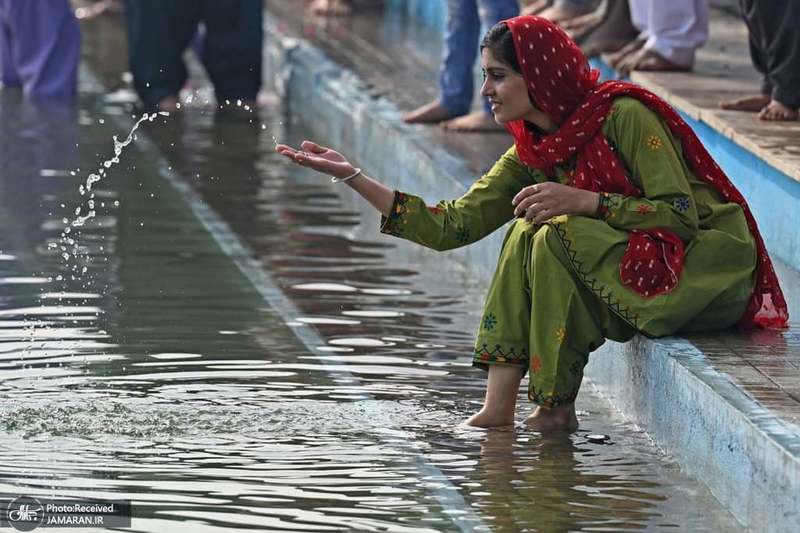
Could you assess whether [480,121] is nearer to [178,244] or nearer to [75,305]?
[178,244]

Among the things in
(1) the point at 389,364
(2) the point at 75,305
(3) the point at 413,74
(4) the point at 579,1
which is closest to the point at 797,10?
(1) the point at 389,364

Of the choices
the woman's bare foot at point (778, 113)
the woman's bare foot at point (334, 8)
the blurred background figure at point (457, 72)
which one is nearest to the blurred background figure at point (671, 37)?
the blurred background figure at point (457, 72)

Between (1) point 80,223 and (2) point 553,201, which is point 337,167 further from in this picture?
(1) point 80,223

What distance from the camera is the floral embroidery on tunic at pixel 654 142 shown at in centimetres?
527

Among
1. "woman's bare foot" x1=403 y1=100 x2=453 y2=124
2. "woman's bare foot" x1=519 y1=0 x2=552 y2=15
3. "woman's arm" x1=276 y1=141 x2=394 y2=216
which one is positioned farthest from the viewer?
"woman's bare foot" x1=519 y1=0 x2=552 y2=15

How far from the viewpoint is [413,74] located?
1152cm

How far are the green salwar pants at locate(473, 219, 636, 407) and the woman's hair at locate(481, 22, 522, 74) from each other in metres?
0.42

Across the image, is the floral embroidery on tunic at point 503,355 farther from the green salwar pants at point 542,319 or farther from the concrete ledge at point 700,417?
the concrete ledge at point 700,417

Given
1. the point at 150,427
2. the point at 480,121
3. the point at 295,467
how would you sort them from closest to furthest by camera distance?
1. the point at 295,467
2. the point at 150,427
3. the point at 480,121

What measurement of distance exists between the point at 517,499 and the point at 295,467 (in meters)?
0.56

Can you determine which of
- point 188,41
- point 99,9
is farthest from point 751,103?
point 99,9

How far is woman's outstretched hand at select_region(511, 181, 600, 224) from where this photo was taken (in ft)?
17.2

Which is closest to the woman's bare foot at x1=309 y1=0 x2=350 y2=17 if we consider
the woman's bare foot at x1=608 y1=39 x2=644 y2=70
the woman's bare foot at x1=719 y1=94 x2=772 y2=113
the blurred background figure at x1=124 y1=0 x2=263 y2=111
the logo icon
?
the blurred background figure at x1=124 y1=0 x2=263 y2=111

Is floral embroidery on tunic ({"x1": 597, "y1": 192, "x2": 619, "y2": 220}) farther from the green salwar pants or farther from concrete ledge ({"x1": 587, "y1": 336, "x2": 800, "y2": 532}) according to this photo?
concrete ledge ({"x1": 587, "y1": 336, "x2": 800, "y2": 532})
